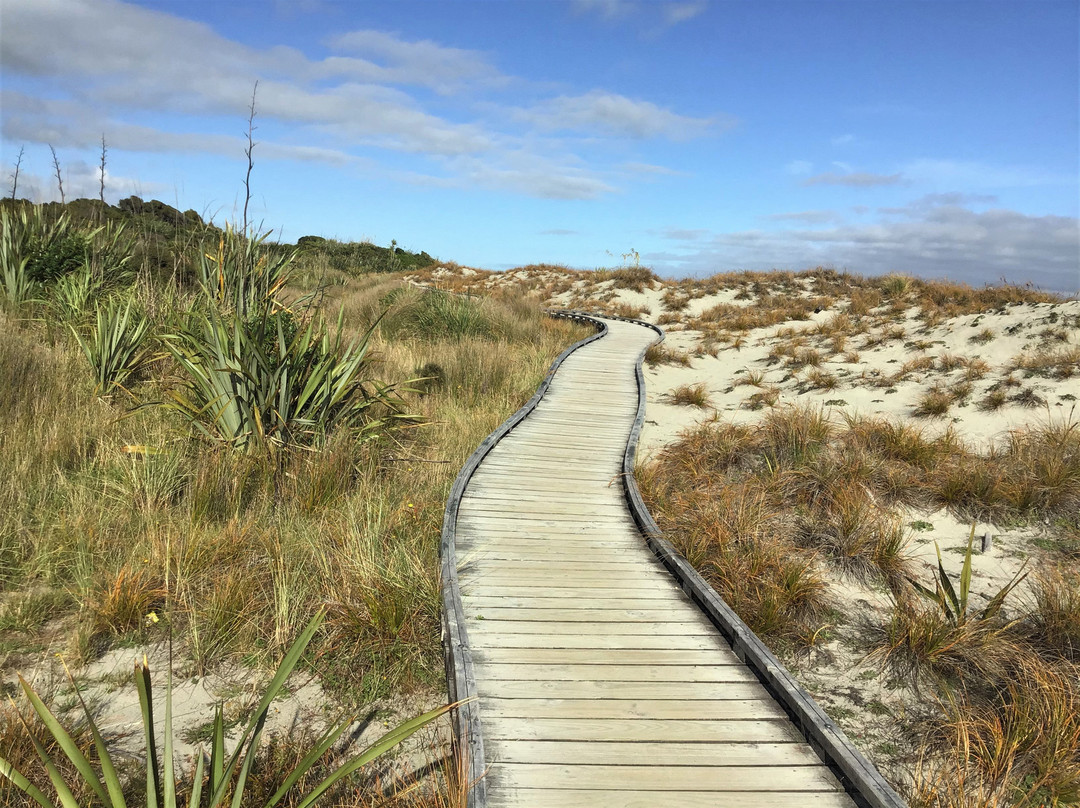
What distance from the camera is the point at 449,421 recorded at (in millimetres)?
8562

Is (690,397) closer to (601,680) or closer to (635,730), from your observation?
(601,680)

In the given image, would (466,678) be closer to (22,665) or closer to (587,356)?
(22,665)

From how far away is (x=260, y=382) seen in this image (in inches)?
240

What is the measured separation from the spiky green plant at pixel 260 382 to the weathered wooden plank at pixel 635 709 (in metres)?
3.61

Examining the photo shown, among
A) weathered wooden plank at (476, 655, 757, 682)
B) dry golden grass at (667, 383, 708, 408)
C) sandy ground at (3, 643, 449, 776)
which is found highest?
dry golden grass at (667, 383, 708, 408)

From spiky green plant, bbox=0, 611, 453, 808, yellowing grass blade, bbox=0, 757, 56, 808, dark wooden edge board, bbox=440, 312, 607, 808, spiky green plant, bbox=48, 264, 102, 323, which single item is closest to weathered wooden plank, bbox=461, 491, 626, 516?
dark wooden edge board, bbox=440, 312, 607, 808

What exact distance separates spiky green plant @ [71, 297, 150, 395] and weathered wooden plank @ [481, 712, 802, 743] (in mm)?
6218

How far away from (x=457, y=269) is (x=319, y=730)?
103 feet

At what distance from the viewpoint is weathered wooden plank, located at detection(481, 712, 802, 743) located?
10.5ft

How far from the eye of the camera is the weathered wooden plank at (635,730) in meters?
3.21

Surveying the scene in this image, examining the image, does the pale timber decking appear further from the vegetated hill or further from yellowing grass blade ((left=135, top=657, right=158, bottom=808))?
the vegetated hill

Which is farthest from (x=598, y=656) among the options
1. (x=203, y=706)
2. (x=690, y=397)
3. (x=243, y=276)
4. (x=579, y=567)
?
(x=690, y=397)

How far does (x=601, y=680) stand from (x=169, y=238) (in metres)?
16.2

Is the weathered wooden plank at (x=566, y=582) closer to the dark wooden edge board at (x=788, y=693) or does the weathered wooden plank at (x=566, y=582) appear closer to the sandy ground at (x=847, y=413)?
the dark wooden edge board at (x=788, y=693)
